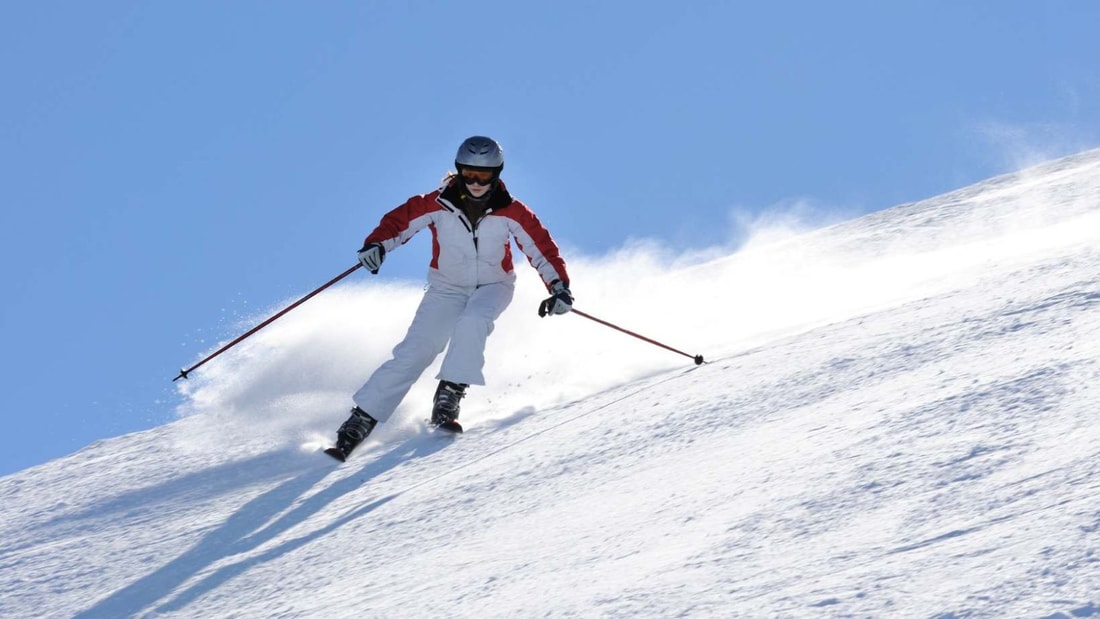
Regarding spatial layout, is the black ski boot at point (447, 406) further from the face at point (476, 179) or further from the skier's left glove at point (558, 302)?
the face at point (476, 179)

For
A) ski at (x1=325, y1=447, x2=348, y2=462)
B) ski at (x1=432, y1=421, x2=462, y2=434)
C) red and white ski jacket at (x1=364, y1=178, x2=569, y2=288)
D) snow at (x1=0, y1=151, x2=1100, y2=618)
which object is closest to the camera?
snow at (x1=0, y1=151, x2=1100, y2=618)

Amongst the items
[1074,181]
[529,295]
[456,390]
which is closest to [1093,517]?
[456,390]

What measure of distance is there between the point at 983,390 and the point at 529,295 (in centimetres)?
509

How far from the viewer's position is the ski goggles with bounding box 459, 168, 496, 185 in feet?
21.7

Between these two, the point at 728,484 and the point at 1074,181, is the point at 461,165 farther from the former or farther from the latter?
the point at 1074,181

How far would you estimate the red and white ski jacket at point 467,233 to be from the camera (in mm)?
6754

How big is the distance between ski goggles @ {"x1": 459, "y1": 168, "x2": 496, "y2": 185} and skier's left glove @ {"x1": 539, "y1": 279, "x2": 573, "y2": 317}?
0.66m

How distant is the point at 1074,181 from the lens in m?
10.0

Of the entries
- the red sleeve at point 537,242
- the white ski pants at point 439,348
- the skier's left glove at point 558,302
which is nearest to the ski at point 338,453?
the white ski pants at point 439,348

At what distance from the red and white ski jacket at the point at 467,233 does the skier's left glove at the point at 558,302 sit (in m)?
0.07

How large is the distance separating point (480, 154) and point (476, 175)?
111mm

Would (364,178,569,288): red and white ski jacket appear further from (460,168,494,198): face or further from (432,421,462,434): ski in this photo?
(432,421,462,434): ski

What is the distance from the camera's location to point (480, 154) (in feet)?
21.6

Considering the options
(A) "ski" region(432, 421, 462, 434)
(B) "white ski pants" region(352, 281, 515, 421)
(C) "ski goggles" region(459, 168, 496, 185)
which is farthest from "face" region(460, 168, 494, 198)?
(A) "ski" region(432, 421, 462, 434)
